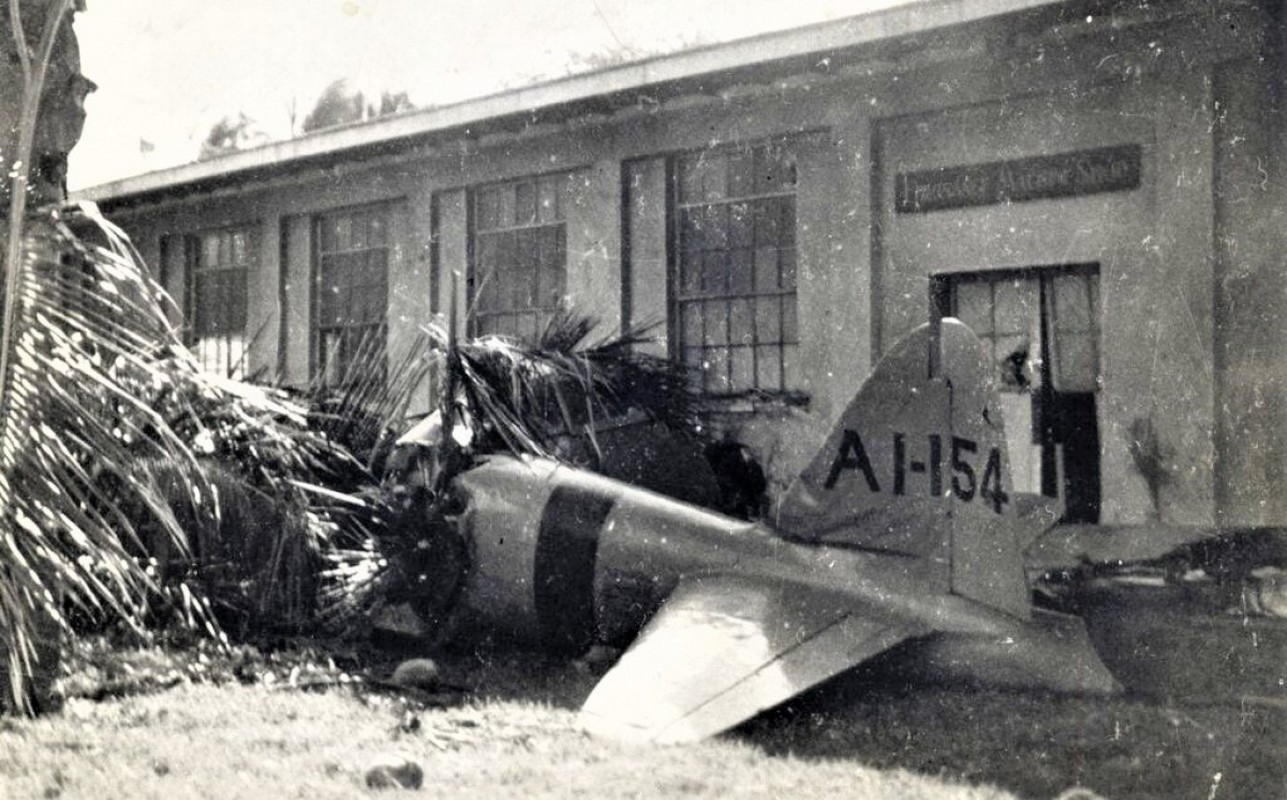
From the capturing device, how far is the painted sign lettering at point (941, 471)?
459 centimetres

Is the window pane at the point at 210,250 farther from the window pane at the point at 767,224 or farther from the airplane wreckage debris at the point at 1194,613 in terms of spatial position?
the airplane wreckage debris at the point at 1194,613

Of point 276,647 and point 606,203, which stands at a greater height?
point 606,203

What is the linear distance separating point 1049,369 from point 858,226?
161cm

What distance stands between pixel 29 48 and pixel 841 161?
203 inches

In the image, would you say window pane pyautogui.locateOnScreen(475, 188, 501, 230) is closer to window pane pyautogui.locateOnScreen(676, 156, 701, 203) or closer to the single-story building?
the single-story building

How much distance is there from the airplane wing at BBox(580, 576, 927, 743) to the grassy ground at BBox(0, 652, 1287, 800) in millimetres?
114

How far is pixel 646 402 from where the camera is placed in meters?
6.61

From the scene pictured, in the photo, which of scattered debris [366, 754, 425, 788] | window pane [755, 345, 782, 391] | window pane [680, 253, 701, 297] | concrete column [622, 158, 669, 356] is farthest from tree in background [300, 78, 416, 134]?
scattered debris [366, 754, 425, 788]

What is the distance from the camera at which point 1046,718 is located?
405cm

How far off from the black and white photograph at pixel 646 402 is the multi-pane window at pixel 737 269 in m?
0.03

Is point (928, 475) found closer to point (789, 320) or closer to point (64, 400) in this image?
point (64, 400)

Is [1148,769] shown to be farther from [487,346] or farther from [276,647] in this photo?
[276,647]

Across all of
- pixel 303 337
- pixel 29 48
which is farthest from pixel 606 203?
→ pixel 29 48

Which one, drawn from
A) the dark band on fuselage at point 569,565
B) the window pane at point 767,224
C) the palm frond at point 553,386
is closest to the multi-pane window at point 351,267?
the palm frond at point 553,386
